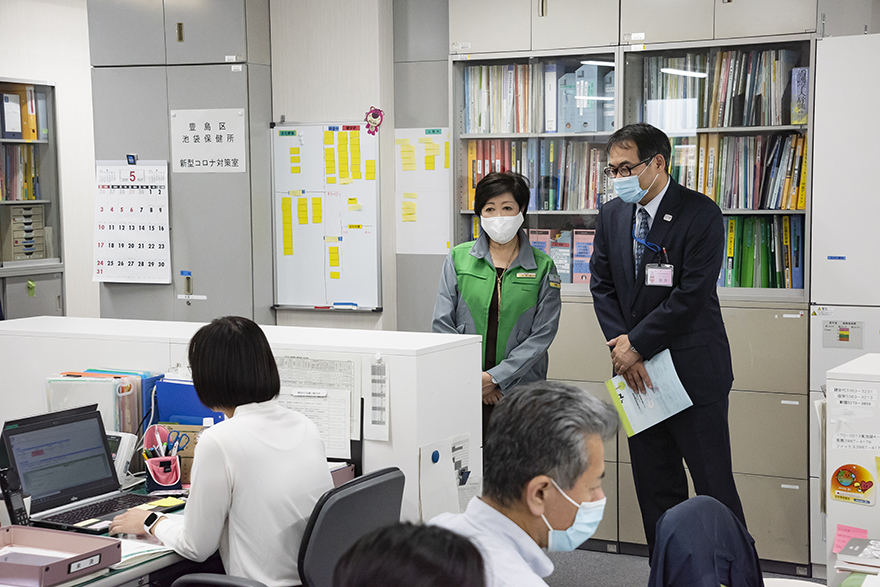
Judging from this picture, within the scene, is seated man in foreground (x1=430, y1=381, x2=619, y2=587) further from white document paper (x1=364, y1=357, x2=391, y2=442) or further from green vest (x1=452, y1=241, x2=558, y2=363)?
green vest (x1=452, y1=241, x2=558, y2=363)

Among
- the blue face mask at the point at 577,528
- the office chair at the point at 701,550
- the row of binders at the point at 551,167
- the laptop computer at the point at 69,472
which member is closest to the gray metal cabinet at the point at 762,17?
the row of binders at the point at 551,167

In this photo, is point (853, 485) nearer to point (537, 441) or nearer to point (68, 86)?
point (537, 441)

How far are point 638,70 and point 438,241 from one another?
4.09 ft

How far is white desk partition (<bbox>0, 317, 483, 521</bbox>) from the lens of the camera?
2494 mm

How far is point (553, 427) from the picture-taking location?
4.76 feet

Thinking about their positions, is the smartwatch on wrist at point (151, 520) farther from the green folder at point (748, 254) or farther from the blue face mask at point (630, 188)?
the green folder at point (748, 254)

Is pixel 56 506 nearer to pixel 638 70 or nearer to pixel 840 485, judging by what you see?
pixel 840 485

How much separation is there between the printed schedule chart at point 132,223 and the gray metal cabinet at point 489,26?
1.66 metres

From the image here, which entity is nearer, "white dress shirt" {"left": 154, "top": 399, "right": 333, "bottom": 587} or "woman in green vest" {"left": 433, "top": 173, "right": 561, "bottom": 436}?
"white dress shirt" {"left": 154, "top": 399, "right": 333, "bottom": 587}

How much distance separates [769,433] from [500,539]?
9.00ft

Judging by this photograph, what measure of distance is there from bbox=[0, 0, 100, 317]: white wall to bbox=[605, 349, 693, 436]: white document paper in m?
3.94

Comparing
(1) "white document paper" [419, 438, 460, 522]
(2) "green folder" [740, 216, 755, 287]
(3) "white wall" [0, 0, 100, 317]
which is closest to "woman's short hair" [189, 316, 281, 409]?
(1) "white document paper" [419, 438, 460, 522]

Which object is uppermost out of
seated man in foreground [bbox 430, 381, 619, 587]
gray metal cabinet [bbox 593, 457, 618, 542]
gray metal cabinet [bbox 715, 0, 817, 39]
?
gray metal cabinet [bbox 715, 0, 817, 39]

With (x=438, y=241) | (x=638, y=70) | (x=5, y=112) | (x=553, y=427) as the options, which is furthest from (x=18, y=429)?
(x=5, y=112)
